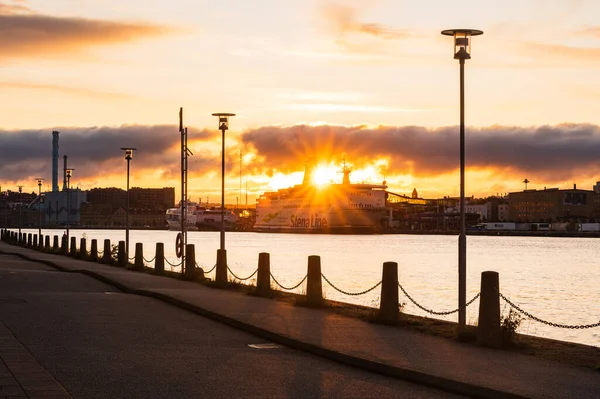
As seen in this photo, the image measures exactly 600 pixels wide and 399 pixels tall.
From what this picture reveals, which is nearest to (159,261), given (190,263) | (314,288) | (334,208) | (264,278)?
(190,263)

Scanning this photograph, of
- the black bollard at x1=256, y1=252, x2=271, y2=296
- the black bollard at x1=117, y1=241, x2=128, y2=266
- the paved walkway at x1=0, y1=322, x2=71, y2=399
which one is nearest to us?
the paved walkway at x1=0, y1=322, x2=71, y2=399

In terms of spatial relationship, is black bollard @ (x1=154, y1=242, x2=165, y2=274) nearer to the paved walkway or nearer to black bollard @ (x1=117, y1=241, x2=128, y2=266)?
black bollard @ (x1=117, y1=241, x2=128, y2=266)

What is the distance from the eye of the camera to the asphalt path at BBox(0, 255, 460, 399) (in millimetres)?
10805

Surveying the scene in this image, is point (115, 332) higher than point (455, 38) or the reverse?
the reverse

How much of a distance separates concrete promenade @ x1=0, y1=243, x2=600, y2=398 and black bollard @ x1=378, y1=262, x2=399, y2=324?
28 centimetres

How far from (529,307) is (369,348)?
3010 cm

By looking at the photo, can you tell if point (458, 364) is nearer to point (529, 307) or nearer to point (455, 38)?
point (455, 38)

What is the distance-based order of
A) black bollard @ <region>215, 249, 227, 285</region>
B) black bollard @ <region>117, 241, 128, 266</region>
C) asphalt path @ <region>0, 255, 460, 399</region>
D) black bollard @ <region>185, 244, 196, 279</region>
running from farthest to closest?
1. black bollard @ <region>117, 241, 128, 266</region>
2. black bollard @ <region>185, 244, 196, 279</region>
3. black bollard @ <region>215, 249, 227, 285</region>
4. asphalt path @ <region>0, 255, 460, 399</region>

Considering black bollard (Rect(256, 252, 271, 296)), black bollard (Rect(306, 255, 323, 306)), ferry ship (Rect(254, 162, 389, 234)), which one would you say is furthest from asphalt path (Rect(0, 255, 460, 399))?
ferry ship (Rect(254, 162, 389, 234))

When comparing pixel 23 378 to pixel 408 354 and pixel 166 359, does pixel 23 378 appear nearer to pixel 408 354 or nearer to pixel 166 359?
pixel 166 359

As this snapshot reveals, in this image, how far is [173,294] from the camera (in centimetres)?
2309

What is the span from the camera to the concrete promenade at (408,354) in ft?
35.6

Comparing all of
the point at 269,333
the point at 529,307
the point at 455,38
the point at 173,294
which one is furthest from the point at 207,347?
the point at 529,307

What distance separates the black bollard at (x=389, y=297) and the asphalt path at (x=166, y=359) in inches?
99.8
